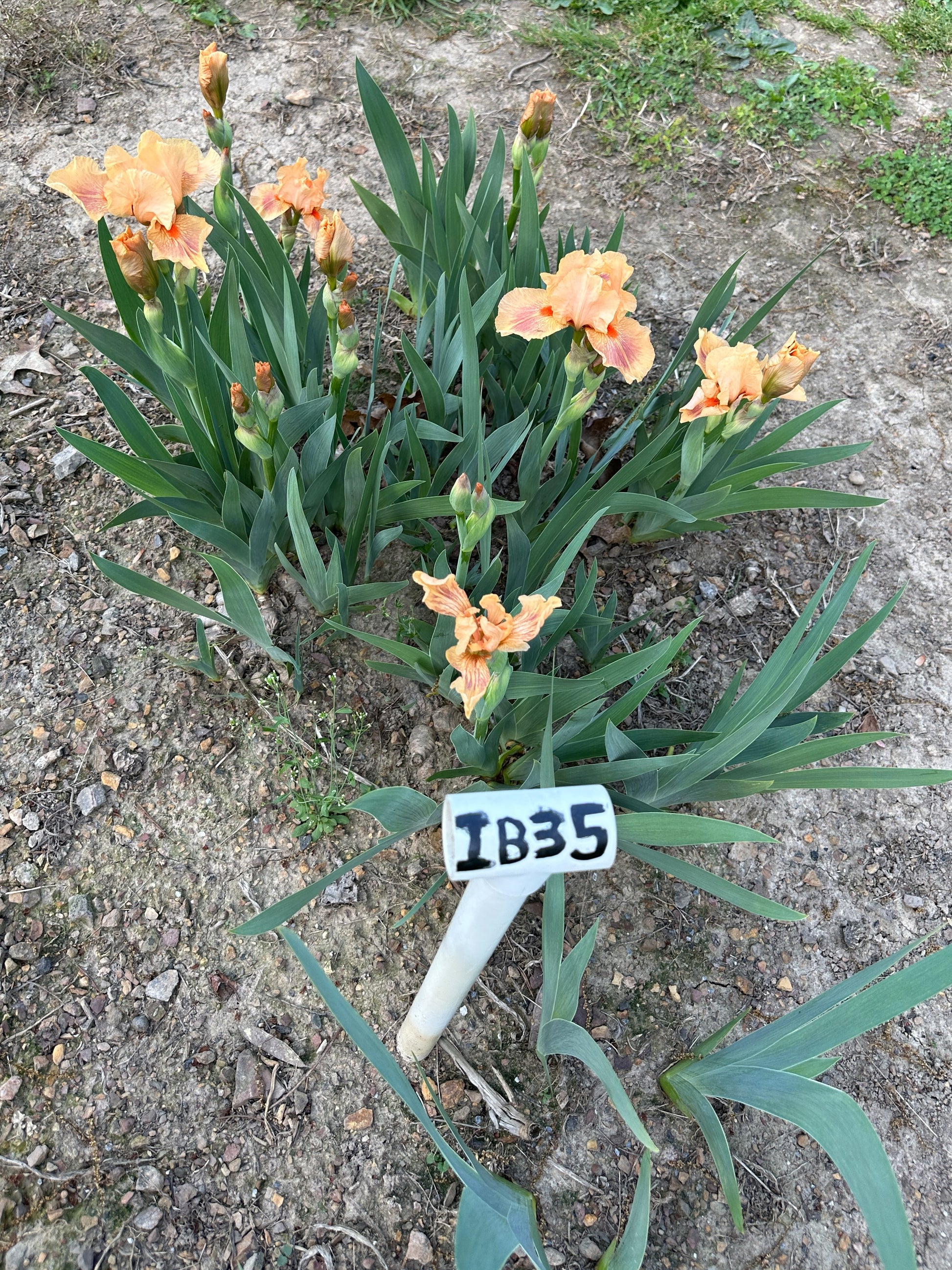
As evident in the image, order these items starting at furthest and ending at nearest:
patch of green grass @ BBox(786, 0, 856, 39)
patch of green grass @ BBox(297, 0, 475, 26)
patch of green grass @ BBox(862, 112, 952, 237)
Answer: patch of green grass @ BBox(786, 0, 856, 39) < patch of green grass @ BBox(297, 0, 475, 26) < patch of green grass @ BBox(862, 112, 952, 237)

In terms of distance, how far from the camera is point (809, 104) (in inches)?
110

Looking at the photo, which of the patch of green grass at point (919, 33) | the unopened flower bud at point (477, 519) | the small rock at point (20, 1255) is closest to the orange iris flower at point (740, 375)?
the unopened flower bud at point (477, 519)

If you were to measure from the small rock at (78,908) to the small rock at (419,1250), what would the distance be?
72cm

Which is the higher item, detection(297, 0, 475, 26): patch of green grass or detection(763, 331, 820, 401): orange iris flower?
detection(297, 0, 475, 26): patch of green grass

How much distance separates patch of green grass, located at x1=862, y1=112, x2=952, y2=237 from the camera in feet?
8.50

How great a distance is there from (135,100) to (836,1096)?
3119mm

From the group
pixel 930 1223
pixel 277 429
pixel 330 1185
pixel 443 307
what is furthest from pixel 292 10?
pixel 930 1223

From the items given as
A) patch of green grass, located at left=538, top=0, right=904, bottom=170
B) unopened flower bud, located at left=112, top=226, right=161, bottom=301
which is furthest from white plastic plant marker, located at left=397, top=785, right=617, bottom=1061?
patch of green grass, located at left=538, top=0, right=904, bottom=170

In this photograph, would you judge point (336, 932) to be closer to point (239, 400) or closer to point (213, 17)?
point (239, 400)

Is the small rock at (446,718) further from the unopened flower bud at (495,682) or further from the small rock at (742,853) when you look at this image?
the small rock at (742,853)

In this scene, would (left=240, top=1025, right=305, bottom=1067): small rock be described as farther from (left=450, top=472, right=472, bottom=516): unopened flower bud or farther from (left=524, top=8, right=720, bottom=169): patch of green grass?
(left=524, top=8, right=720, bottom=169): patch of green grass

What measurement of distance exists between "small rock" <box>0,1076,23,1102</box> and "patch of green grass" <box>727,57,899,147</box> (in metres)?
3.26

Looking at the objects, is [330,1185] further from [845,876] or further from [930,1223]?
[845,876]

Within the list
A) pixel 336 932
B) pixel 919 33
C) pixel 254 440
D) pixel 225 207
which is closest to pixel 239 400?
pixel 254 440
